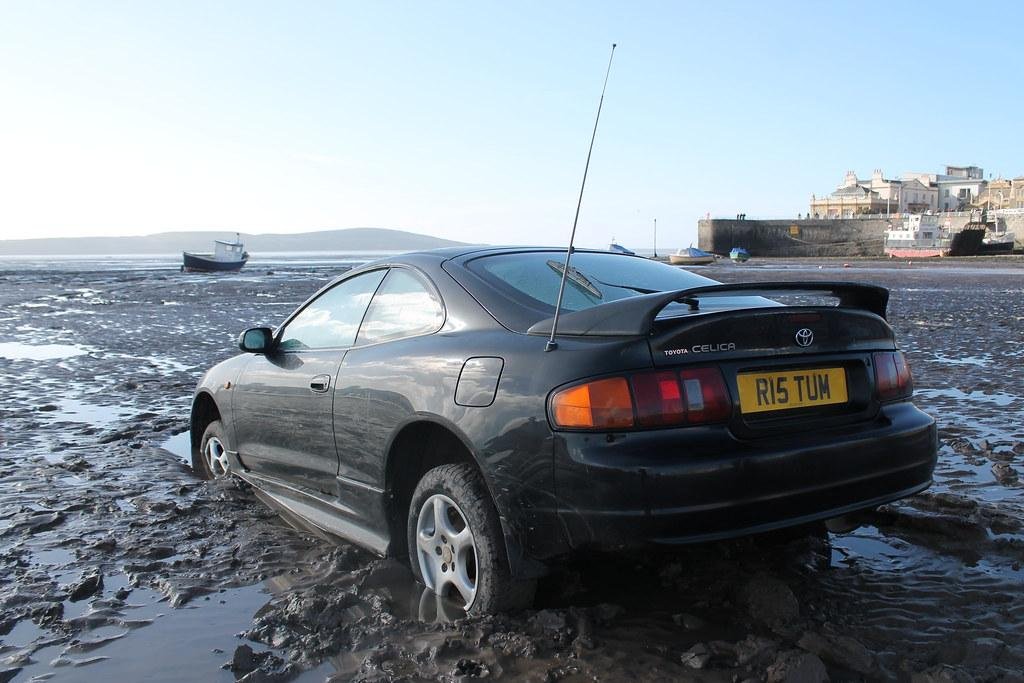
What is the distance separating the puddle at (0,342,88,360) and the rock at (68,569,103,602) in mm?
8923

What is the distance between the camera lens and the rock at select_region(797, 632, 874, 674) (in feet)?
8.99

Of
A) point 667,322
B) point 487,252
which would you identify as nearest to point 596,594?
point 667,322

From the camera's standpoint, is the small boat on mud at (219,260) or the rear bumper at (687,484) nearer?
the rear bumper at (687,484)

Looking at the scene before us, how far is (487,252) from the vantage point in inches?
151

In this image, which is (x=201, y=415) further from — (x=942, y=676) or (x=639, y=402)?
(x=942, y=676)

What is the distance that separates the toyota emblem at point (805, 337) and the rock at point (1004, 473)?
254 cm

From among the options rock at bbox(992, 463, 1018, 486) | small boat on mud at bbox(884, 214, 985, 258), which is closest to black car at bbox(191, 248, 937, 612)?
rock at bbox(992, 463, 1018, 486)

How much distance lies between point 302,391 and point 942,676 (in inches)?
112

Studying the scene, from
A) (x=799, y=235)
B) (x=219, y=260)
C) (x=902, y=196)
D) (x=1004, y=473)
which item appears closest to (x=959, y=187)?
(x=902, y=196)

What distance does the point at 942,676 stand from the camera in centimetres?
262

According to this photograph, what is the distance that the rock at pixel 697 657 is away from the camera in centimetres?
278

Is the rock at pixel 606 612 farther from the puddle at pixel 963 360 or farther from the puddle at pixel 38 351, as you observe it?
the puddle at pixel 38 351

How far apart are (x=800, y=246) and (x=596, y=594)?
8093 centimetres

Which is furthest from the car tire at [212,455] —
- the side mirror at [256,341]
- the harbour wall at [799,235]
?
the harbour wall at [799,235]
